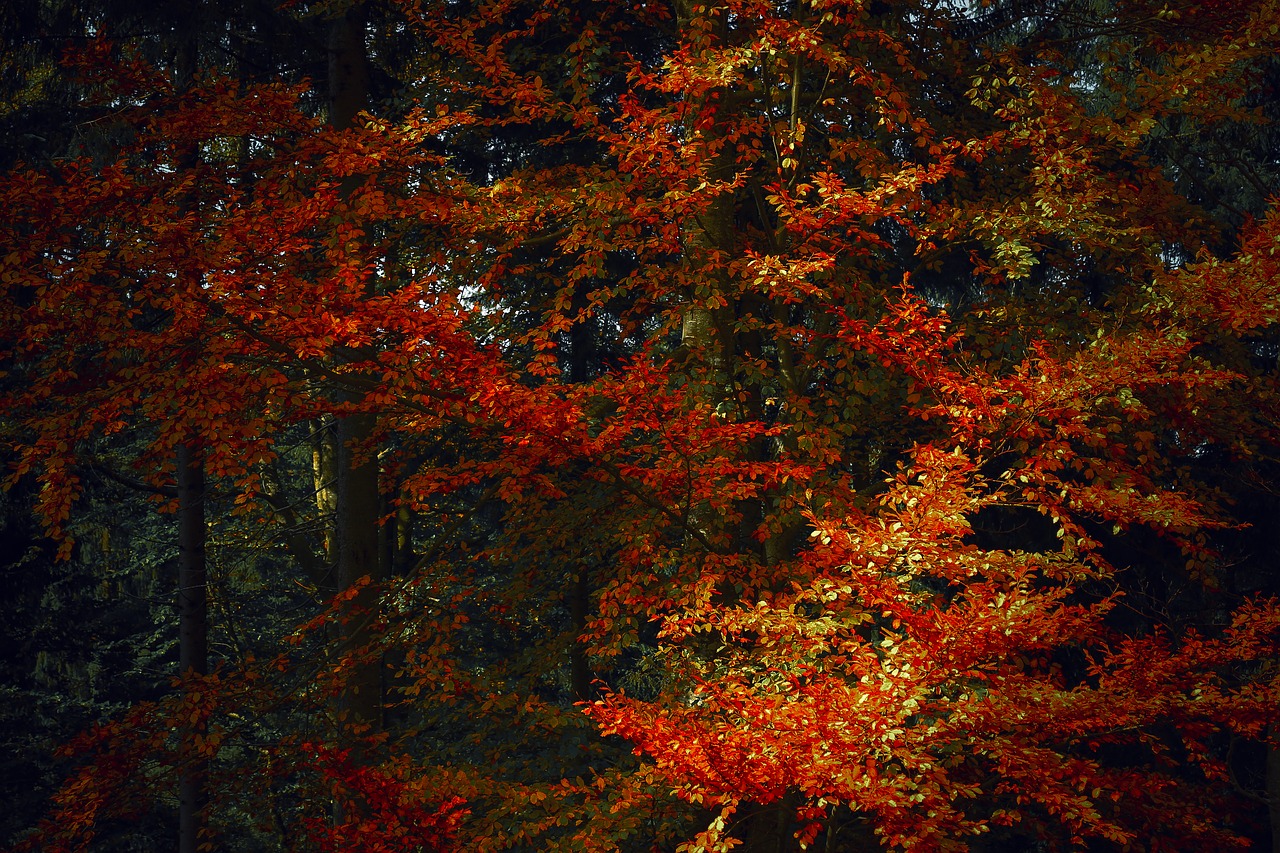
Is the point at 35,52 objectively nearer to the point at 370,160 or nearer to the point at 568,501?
the point at 370,160

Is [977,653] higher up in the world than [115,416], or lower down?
lower down

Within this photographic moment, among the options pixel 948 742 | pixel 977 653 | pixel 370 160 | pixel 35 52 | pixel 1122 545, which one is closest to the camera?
pixel 977 653

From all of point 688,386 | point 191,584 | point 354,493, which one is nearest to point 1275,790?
point 688,386

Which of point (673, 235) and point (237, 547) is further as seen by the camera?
point (237, 547)

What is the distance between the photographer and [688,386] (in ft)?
23.2

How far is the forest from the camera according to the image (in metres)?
5.46

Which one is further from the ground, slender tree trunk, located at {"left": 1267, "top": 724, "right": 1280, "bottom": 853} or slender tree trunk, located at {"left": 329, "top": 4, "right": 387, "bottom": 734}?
slender tree trunk, located at {"left": 329, "top": 4, "right": 387, "bottom": 734}

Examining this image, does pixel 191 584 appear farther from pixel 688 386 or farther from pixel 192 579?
pixel 688 386

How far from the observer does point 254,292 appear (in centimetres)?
577

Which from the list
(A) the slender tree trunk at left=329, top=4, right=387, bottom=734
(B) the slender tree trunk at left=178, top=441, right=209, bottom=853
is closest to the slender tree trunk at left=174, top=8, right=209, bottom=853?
(B) the slender tree trunk at left=178, top=441, right=209, bottom=853

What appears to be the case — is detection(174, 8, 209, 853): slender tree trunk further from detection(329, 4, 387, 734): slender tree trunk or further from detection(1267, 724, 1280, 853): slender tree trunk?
detection(1267, 724, 1280, 853): slender tree trunk

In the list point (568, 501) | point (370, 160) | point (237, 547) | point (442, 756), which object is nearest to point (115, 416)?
point (370, 160)

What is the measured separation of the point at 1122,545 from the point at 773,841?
20.1 feet

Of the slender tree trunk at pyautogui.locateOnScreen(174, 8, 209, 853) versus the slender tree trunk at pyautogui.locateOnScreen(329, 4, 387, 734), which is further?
the slender tree trunk at pyautogui.locateOnScreen(174, 8, 209, 853)
